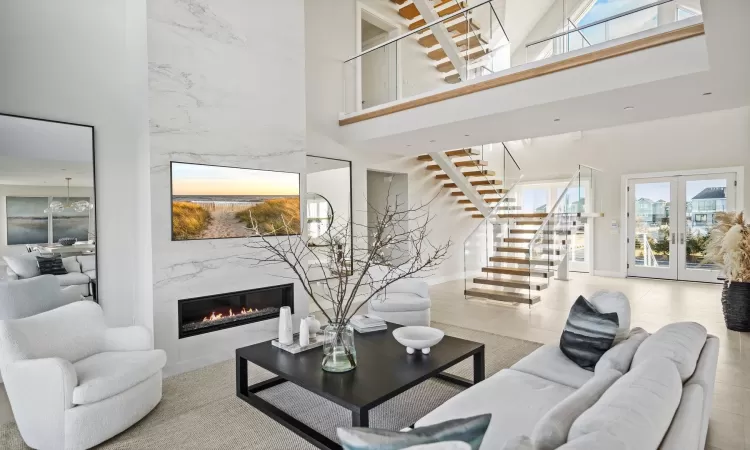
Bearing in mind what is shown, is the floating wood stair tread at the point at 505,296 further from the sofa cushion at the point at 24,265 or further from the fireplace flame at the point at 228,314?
the sofa cushion at the point at 24,265

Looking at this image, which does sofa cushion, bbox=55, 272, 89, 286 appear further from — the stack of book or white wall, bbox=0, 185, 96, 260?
the stack of book

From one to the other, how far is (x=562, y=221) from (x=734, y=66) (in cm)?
467

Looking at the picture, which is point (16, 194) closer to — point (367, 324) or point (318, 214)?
point (367, 324)

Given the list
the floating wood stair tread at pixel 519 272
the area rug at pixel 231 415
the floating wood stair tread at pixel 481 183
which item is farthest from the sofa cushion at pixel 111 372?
the floating wood stair tread at pixel 481 183

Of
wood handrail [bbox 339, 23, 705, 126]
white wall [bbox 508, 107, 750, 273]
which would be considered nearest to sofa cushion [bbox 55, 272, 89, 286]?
wood handrail [bbox 339, 23, 705, 126]

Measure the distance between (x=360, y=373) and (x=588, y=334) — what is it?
58.8 inches

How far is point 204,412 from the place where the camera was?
3.00 meters

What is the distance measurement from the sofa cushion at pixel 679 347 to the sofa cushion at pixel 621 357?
0.32ft

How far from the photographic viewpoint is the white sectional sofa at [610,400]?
1218 mm

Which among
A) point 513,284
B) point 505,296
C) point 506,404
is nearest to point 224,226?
point 506,404

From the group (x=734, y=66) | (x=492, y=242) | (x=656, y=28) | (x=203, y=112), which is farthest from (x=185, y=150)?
(x=492, y=242)

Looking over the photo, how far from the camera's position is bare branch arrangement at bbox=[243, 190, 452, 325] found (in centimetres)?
262

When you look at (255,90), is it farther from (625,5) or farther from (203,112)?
(625,5)

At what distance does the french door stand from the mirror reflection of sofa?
965 cm
